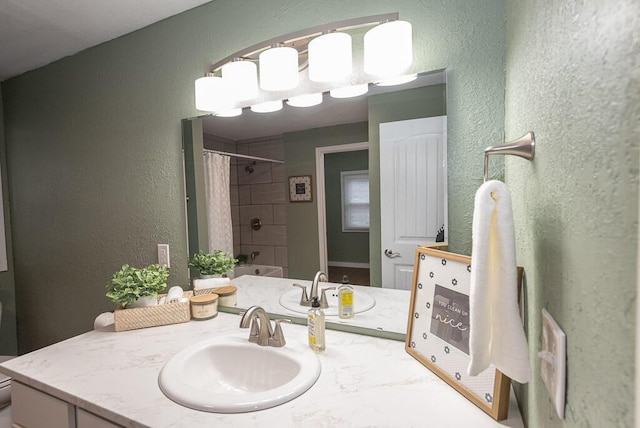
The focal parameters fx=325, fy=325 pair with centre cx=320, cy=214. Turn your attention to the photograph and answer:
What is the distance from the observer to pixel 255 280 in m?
1.46

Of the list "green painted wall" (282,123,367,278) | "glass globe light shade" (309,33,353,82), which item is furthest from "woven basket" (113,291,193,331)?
"glass globe light shade" (309,33,353,82)

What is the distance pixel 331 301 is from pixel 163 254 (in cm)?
94

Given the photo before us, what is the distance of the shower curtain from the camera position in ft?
4.84

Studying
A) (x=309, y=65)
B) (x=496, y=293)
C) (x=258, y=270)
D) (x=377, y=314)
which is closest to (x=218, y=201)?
(x=258, y=270)

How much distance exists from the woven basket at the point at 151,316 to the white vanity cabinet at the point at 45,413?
0.31 m

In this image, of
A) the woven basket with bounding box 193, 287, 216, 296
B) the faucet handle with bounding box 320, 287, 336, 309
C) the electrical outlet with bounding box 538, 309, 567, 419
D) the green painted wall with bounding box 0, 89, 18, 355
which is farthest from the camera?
the green painted wall with bounding box 0, 89, 18, 355

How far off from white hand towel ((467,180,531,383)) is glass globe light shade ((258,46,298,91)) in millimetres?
881

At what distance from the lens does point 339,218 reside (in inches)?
48.7

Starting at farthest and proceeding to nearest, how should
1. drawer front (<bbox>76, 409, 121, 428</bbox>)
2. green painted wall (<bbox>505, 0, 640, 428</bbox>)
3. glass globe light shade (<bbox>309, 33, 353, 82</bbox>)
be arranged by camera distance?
glass globe light shade (<bbox>309, 33, 353, 82</bbox>), drawer front (<bbox>76, 409, 121, 428</bbox>), green painted wall (<bbox>505, 0, 640, 428</bbox>)

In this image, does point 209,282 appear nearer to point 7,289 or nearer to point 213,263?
point 213,263

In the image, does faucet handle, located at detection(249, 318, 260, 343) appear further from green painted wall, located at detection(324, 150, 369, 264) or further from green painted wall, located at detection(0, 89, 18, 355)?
green painted wall, located at detection(0, 89, 18, 355)

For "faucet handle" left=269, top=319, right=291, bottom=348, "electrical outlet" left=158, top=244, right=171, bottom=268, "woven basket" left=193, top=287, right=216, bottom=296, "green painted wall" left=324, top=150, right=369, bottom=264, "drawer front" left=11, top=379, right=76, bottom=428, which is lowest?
"drawer front" left=11, top=379, right=76, bottom=428

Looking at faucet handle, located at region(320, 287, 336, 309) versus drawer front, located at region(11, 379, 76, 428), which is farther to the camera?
faucet handle, located at region(320, 287, 336, 309)

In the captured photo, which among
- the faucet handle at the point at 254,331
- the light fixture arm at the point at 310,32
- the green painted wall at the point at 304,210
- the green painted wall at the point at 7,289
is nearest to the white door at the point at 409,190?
the green painted wall at the point at 304,210
